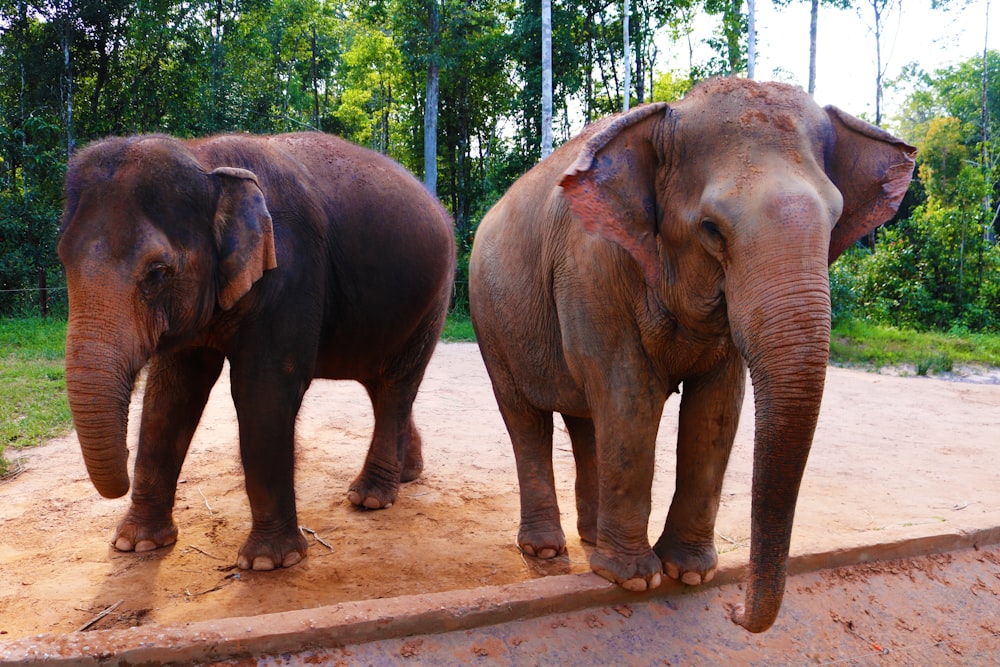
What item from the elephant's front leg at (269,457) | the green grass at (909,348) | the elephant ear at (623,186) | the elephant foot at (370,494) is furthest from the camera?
the green grass at (909,348)

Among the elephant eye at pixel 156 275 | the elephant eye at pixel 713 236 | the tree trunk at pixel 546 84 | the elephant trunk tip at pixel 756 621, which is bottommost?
the elephant trunk tip at pixel 756 621

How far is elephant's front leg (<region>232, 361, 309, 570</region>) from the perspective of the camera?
360 centimetres

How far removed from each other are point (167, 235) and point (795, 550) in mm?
2802

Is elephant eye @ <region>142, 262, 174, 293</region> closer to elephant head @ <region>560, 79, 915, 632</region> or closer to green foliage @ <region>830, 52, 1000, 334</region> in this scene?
elephant head @ <region>560, 79, 915, 632</region>

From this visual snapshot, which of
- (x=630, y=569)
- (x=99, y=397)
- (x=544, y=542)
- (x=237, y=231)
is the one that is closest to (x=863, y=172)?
(x=630, y=569)

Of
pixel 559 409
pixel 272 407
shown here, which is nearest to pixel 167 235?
pixel 272 407

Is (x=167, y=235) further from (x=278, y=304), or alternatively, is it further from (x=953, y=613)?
(x=953, y=613)

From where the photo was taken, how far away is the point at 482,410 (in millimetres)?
7648

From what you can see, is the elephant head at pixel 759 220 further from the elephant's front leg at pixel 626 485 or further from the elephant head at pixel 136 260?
the elephant head at pixel 136 260

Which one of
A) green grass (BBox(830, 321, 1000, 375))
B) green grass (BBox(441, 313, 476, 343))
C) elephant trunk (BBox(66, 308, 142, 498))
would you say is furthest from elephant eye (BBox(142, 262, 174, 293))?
green grass (BBox(830, 321, 1000, 375))

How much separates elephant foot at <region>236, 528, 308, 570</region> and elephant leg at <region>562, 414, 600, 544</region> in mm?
1383

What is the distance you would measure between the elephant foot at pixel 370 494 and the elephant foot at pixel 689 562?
202 cm

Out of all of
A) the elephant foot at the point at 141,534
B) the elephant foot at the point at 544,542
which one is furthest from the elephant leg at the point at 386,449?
the elephant foot at the point at 544,542

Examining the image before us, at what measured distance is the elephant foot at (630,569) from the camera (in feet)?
10.0
